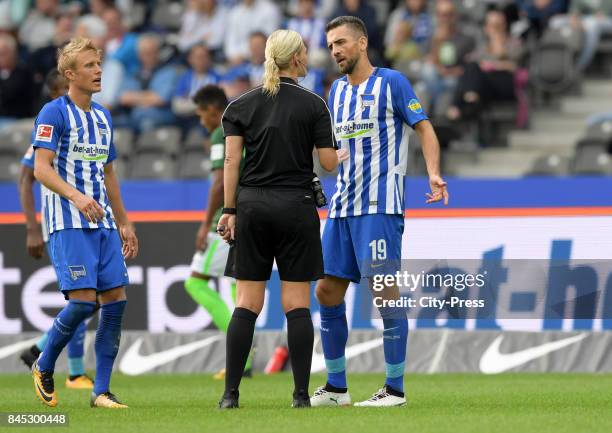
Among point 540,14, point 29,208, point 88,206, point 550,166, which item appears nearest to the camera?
point 88,206

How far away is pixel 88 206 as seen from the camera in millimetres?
7430

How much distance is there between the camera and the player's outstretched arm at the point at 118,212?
26.2 feet

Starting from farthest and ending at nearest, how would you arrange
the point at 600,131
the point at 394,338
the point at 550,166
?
the point at 600,131 → the point at 550,166 → the point at 394,338

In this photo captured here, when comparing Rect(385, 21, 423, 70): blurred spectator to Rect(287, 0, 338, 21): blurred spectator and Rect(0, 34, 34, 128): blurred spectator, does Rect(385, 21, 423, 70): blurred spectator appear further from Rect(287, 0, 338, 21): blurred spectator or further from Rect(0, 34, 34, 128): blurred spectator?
Rect(0, 34, 34, 128): blurred spectator

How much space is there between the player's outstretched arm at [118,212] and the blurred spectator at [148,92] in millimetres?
7667

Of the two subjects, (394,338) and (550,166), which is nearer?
(394,338)

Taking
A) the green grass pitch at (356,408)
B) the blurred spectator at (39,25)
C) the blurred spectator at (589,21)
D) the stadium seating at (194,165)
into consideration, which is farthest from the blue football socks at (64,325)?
the blurred spectator at (39,25)

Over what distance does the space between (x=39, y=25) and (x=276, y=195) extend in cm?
1147

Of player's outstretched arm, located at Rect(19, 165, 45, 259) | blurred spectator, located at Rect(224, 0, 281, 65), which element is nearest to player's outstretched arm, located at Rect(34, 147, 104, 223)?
player's outstretched arm, located at Rect(19, 165, 45, 259)

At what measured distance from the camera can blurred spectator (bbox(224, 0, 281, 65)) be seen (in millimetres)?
16266

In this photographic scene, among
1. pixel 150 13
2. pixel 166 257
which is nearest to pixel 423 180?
pixel 166 257

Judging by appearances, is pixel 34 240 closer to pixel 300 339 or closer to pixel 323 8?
pixel 300 339

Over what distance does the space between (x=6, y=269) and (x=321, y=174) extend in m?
3.48

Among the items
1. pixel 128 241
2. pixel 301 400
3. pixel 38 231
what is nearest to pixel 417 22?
pixel 38 231
